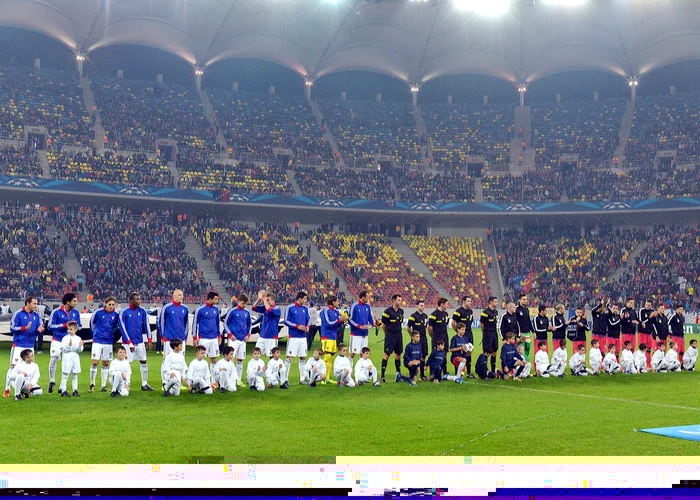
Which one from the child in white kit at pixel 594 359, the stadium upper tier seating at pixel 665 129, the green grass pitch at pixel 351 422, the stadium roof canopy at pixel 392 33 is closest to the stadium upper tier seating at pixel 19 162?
the stadium roof canopy at pixel 392 33

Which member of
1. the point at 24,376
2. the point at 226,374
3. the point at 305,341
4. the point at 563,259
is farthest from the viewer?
the point at 563,259

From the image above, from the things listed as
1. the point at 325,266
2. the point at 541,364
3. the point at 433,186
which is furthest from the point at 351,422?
the point at 433,186

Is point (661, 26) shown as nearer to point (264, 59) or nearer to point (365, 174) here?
point (365, 174)

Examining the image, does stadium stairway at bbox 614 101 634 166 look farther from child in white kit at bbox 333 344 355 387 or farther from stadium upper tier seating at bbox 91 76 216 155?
child in white kit at bbox 333 344 355 387

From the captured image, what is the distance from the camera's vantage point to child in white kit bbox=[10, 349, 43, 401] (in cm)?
1424

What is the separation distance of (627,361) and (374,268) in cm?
3383

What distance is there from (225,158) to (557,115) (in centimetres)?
2968

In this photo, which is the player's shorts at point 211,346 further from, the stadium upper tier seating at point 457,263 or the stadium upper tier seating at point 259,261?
the stadium upper tier seating at point 457,263

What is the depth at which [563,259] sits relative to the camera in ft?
185

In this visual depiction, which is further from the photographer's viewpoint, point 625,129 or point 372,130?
point 372,130

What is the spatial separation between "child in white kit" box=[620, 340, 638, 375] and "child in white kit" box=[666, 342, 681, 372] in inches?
49.9

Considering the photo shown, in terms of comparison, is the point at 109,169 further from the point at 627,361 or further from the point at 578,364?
the point at 627,361

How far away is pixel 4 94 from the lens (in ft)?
180

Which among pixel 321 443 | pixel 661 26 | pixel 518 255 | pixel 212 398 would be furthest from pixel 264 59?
pixel 321 443
